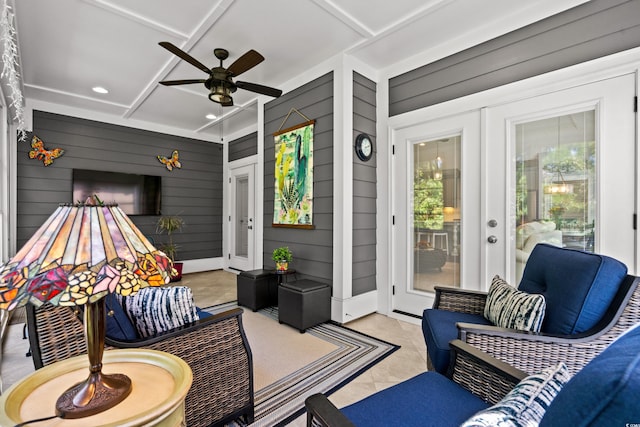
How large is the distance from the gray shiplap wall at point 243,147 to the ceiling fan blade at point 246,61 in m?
2.65

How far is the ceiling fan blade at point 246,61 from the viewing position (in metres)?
2.53

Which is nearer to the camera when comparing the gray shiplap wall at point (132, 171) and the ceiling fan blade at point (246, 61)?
the ceiling fan blade at point (246, 61)

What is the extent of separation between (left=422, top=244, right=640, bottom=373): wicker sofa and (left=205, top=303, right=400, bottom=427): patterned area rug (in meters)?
0.80

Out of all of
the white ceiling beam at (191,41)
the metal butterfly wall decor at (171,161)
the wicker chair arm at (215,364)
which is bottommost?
the wicker chair arm at (215,364)

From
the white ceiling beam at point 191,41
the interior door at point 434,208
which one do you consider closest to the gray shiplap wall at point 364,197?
the interior door at point 434,208

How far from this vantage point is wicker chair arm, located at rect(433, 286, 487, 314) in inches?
80.7

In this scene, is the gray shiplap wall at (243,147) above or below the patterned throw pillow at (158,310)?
above

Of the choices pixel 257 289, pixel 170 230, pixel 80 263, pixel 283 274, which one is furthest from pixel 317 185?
pixel 170 230

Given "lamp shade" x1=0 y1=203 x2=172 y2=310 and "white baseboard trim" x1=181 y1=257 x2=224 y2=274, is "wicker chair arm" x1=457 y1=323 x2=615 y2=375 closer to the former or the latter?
"lamp shade" x1=0 y1=203 x2=172 y2=310

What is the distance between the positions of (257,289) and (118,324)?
7.45 feet

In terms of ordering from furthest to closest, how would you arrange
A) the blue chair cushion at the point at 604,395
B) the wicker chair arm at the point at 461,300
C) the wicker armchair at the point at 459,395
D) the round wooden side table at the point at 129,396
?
the wicker chair arm at the point at 461,300 < the wicker armchair at the point at 459,395 < the round wooden side table at the point at 129,396 < the blue chair cushion at the point at 604,395

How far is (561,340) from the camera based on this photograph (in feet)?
4.50

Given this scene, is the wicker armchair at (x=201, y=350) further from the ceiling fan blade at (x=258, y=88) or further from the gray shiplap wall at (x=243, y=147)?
the gray shiplap wall at (x=243, y=147)

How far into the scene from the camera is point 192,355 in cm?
149
